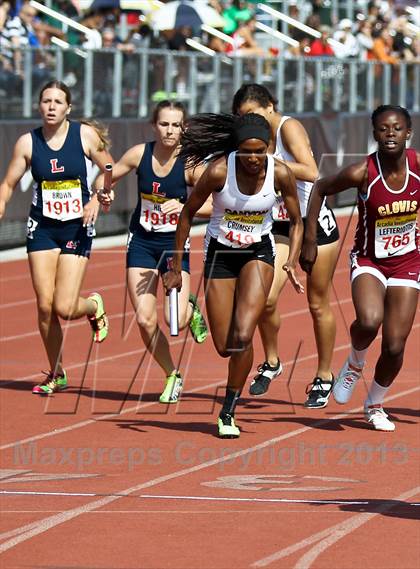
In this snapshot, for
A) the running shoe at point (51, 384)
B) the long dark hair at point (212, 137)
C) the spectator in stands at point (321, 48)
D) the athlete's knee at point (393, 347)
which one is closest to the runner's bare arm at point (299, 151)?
the long dark hair at point (212, 137)

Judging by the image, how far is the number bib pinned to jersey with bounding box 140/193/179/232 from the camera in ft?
35.5

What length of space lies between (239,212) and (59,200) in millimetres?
2248

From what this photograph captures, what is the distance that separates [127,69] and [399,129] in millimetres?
13540

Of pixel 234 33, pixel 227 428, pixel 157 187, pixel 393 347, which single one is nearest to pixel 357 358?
pixel 393 347

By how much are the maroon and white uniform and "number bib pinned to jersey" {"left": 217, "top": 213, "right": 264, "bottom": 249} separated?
0.65 metres

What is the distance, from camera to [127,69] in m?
22.4

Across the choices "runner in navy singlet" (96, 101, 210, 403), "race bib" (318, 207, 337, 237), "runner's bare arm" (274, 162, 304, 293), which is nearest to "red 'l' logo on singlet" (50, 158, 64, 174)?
"runner in navy singlet" (96, 101, 210, 403)

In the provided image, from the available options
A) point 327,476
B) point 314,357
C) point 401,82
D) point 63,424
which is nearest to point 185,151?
point 63,424

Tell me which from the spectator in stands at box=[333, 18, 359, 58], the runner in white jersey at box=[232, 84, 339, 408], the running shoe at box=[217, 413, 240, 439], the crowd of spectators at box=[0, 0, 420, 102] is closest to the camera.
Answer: the running shoe at box=[217, 413, 240, 439]

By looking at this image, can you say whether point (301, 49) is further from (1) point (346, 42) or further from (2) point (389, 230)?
(2) point (389, 230)

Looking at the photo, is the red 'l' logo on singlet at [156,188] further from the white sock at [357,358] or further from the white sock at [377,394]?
the white sock at [377,394]

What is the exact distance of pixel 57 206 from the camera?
11344 mm

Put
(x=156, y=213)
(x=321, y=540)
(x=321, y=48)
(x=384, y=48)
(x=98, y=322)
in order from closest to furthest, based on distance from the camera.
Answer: (x=321, y=540) < (x=156, y=213) < (x=98, y=322) < (x=321, y=48) < (x=384, y=48)

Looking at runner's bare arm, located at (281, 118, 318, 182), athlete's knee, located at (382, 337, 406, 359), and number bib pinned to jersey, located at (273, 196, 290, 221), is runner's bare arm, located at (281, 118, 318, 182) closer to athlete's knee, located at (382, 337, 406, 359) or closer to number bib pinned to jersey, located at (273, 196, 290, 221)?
number bib pinned to jersey, located at (273, 196, 290, 221)
